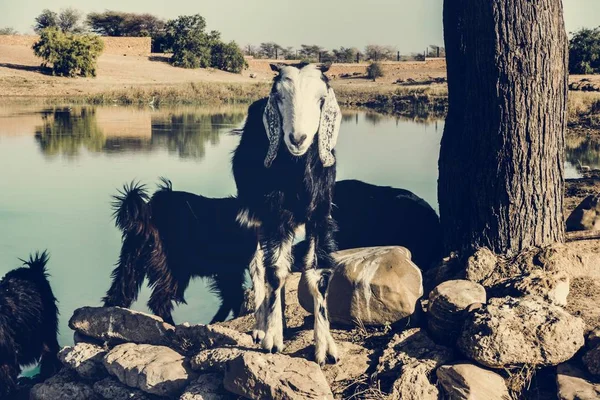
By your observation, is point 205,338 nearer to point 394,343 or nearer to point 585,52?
point 394,343

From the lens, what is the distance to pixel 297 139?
6133 millimetres

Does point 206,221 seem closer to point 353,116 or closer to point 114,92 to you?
point 353,116

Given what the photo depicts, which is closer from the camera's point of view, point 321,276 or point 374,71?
point 321,276

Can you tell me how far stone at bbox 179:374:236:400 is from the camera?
20.1 ft

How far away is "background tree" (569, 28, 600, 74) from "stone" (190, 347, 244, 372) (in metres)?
33.7

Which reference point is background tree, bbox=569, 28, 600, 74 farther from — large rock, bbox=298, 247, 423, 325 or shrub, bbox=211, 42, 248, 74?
large rock, bbox=298, 247, 423, 325

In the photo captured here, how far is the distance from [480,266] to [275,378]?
2.33 m

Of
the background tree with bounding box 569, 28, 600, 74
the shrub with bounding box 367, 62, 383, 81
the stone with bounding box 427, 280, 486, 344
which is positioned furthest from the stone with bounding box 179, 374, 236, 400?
the shrub with bounding box 367, 62, 383, 81

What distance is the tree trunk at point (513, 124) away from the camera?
7.18m

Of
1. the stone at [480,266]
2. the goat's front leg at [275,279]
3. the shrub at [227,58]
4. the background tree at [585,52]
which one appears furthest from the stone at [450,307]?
the shrub at [227,58]

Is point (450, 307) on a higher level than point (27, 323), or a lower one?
higher

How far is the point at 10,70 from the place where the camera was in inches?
1843

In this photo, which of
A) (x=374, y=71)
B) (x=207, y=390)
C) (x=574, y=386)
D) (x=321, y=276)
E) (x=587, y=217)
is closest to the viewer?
(x=574, y=386)

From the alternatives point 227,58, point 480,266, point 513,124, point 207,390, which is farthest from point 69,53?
point 207,390
